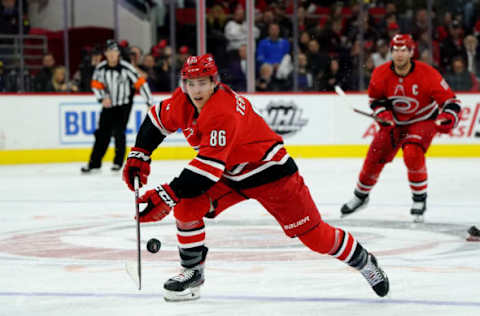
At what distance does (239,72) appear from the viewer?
33.9 feet

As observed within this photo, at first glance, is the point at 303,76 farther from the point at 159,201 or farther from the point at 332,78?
the point at 159,201

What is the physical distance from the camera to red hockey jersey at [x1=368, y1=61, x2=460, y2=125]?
213 inches

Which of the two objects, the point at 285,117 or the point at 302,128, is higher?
the point at 285,117

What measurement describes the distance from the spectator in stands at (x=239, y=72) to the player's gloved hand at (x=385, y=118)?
4904 millimetres

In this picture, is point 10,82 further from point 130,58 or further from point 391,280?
point 391,280

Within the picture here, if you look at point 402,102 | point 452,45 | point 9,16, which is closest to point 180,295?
point 402,102

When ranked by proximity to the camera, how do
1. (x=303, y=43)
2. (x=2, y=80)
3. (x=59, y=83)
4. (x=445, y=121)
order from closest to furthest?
(x=445, y=121), (x=2, y=80), (x=59, y=83), (x=303, y=43)

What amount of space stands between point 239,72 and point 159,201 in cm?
747

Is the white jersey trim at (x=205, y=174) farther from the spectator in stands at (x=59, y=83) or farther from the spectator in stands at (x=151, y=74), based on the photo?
the spectator in stands at (x=151, y=74)

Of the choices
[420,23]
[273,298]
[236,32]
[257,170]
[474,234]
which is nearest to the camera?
[257,170]

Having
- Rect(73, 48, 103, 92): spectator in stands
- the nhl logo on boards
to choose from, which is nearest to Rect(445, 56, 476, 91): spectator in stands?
the nhl logo on boards

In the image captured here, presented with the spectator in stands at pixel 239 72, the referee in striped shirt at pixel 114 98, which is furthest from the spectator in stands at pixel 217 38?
the referee in striped shirt at pixel 114 98

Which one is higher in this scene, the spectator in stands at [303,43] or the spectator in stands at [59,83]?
the spectator in stands at [303,43]

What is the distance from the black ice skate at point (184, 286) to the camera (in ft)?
10.2
